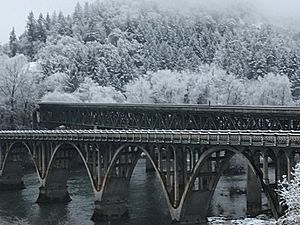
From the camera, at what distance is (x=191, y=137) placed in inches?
2216

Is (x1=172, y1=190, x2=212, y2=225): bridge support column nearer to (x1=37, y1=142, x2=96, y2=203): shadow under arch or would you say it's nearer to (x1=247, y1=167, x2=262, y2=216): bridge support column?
(x1=247, y1=167, x2=262, y2=216): bridge support column

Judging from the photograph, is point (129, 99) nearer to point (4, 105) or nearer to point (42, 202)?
point (4, 105)

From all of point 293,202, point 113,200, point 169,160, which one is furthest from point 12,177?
point 293,202

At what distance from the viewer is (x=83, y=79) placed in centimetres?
18862

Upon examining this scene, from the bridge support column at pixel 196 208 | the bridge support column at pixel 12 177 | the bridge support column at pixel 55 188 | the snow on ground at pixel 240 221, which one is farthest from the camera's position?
the bridge support column at pixel 12 177

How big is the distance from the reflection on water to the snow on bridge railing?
780 centimetres

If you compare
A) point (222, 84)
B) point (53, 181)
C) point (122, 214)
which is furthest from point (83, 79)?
point (122, 214)

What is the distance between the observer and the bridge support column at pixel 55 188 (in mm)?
78375

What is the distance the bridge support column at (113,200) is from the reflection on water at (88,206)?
1.22 metres

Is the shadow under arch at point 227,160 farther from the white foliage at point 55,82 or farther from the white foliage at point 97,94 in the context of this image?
the white foliage at point 55,82

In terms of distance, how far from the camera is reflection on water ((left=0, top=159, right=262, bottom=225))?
216 ft

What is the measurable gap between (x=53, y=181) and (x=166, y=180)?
79.1 feet

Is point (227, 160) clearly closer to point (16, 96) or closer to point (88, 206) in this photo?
point (88, 206)

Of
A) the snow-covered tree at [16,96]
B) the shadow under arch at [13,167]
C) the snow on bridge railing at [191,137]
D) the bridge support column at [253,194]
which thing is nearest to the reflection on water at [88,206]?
the bridge support column at [253,194]
